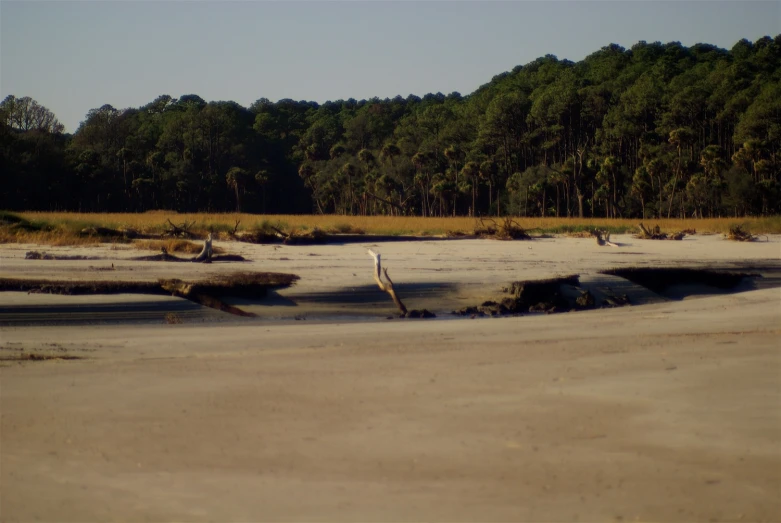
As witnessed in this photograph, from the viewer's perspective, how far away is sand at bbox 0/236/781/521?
4.98 metres

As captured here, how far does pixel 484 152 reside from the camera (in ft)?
235

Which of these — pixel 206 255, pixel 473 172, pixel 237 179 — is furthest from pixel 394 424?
pixel 237 179

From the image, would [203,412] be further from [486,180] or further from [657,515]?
[486,180]

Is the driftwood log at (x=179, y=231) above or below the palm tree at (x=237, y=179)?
below

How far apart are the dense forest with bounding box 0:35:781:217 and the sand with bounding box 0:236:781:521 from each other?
134 ft

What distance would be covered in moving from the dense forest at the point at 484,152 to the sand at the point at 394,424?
40907mm

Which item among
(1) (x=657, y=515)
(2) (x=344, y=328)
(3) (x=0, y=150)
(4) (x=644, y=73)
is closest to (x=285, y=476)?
(1) (x=657, y=515)

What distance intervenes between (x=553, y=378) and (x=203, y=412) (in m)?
3.56

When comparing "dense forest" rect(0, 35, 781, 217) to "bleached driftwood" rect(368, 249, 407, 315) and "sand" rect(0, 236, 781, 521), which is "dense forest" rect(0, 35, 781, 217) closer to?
"bleached driftwood" rect(368, 249, 407, 315)

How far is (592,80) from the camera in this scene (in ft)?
242

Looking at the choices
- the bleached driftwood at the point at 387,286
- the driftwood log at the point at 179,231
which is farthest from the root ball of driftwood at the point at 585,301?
the driftwood log at the point at 179,231

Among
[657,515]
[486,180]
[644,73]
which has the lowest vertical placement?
[657,515]

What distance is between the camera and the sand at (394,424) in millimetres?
4977

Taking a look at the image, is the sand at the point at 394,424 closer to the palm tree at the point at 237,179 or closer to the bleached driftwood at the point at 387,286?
the bleached driftwood at the point at 387,286
